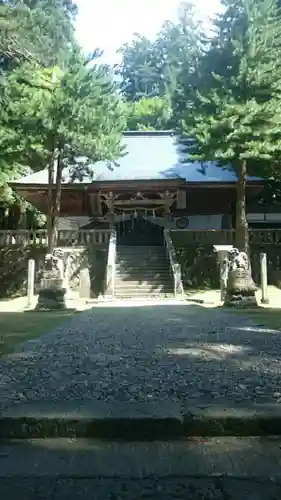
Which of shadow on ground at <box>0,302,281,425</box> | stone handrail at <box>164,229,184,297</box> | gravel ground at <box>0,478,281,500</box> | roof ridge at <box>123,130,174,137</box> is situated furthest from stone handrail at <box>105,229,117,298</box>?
gravel ground at <box>0,478,281,500</box>

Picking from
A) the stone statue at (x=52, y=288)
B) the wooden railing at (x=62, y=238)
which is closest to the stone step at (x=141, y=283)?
the wooden railing at (x=62, y=238)

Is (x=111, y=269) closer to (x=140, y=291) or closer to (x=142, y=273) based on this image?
(x=140, y=291)

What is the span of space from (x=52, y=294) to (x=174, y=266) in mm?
5923

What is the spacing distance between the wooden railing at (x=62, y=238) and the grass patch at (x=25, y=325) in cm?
819

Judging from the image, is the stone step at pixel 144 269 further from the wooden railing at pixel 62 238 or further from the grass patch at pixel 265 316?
the grass patch at pixel 265 316

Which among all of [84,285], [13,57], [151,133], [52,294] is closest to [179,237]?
[84,285]

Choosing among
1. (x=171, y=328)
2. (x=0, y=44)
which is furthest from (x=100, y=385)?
(x=0, y=44)

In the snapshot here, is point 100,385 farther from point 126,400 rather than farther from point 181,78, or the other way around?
point 181,78

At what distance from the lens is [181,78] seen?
21547mm

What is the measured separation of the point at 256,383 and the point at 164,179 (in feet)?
58.7

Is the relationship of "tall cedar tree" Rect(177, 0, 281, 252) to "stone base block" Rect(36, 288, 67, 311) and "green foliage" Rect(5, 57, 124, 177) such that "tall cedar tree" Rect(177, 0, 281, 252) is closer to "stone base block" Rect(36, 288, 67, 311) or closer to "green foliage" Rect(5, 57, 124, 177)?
"green foliage" Rect(5, 57, 124, 177)

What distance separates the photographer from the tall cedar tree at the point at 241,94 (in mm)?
18297

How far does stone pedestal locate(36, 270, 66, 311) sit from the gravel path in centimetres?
421

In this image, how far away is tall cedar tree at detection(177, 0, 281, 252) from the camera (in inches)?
720
